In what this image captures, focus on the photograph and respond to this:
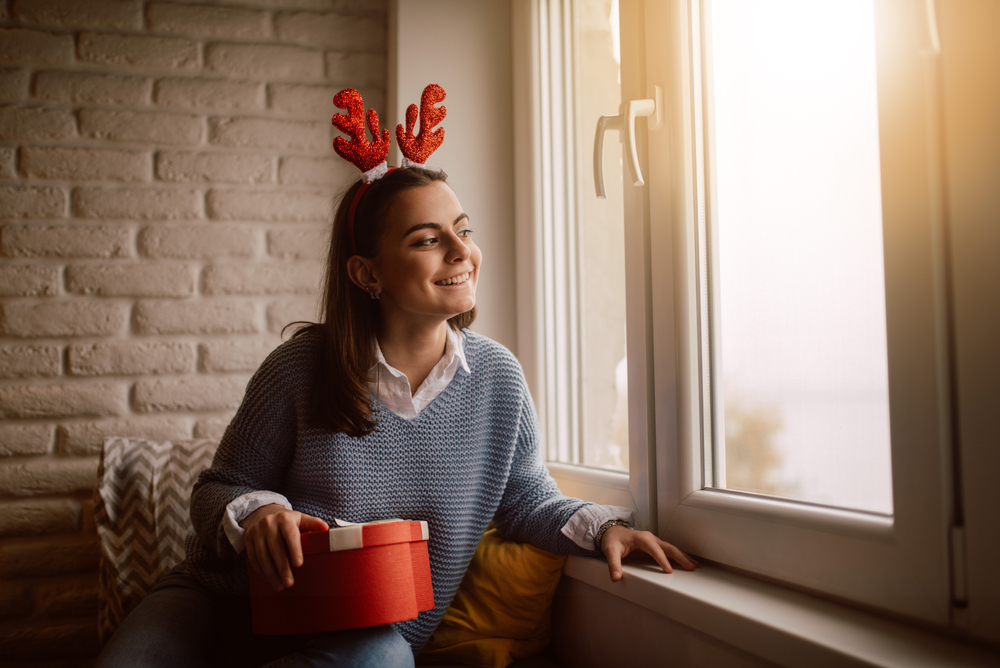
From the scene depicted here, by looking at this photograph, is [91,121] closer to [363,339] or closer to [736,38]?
[363,339]

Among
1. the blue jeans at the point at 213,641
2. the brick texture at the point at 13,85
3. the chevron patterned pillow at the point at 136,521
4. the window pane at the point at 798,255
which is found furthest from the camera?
the brick texture at the point at 13,85

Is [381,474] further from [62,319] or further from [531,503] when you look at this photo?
[62,319]

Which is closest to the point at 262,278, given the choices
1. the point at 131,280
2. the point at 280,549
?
the point at 131,280

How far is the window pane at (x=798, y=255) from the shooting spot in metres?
0.75

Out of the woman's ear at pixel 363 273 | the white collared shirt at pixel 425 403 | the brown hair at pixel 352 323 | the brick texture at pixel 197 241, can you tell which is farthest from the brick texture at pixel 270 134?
the white collared shirt at pixel 425 403

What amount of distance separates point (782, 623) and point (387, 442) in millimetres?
629

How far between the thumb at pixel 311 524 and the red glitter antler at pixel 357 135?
0.63 m

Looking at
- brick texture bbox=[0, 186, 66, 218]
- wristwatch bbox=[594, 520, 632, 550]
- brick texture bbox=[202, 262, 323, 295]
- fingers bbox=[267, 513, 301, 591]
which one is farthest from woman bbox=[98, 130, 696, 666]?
brick texture bbox=[0, 186, 66, 218]

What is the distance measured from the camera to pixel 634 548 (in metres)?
0.99

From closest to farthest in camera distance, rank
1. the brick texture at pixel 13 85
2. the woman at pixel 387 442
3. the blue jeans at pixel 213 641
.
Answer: the blue jeans at pixel 213 641 → the woman at pixel 387 442 → the brick texture at pixel 13 85

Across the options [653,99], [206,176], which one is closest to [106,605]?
[206,176]

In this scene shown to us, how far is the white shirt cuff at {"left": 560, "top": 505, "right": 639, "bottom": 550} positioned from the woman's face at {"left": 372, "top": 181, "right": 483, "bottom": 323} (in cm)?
39

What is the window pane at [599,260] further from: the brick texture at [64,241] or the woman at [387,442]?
the brick texture at [64,241]

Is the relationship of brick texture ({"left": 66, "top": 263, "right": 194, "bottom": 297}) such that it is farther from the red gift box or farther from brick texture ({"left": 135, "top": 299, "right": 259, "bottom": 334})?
the red gift box
